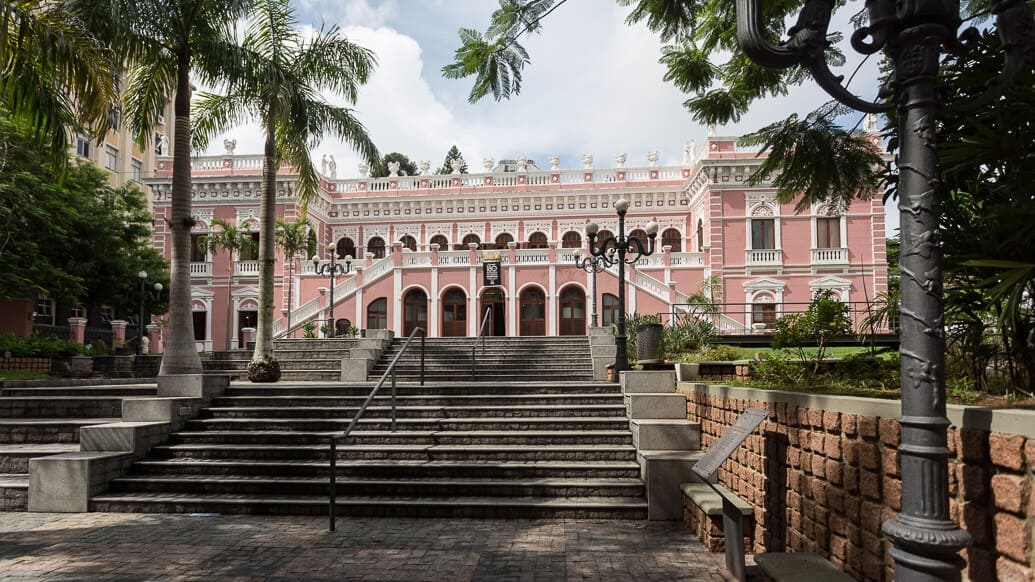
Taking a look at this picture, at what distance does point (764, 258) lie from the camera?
28.3 metres

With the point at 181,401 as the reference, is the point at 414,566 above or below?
below

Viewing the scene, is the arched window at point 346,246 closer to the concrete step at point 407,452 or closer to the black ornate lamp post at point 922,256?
the concrete step at point 407,452

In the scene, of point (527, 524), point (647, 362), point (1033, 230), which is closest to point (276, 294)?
point (647, 362)

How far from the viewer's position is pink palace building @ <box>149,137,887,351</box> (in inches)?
1098

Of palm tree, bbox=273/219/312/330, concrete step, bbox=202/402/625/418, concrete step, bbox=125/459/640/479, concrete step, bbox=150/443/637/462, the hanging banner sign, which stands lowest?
concrete step, bbox=125/459/640/479

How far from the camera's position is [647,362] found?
10422 mm

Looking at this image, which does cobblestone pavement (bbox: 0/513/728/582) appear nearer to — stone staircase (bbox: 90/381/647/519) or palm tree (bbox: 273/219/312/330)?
stone staircase (bbox: 90/381/647/519)

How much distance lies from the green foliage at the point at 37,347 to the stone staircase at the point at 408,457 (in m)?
11.5

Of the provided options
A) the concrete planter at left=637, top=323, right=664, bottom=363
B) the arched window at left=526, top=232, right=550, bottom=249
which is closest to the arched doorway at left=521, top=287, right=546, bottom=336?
the arched window at left=526, top=232, right=550, bottom=249

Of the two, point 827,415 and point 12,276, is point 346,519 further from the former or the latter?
point 12,276

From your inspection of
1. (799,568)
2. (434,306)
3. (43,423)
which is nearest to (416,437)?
(43,423)

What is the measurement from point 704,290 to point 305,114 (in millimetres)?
19511

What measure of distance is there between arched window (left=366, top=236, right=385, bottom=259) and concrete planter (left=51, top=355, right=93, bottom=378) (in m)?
16.9

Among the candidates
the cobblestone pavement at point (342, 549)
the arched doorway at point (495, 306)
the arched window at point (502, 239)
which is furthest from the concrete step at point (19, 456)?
the arched window at point (502, 239)
